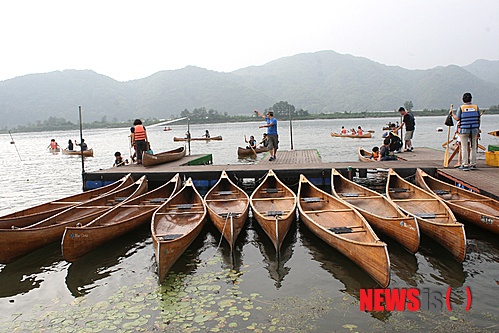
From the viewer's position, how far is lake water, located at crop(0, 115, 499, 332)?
5.12m

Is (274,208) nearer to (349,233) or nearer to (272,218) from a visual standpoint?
(272,218)

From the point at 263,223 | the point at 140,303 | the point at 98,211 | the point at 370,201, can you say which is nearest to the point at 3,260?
the point at 98,211

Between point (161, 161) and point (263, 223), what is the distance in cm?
845

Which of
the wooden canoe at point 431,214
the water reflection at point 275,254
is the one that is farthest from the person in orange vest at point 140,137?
the wooden canoe at point 431,214

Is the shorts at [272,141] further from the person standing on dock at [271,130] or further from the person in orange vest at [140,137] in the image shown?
the person in orange vest at [140,137]

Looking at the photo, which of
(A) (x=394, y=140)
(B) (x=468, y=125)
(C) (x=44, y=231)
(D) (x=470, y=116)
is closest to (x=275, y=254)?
(C) (x=44, y=231)

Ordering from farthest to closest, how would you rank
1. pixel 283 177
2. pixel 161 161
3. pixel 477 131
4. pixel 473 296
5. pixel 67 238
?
1. pixel 161 161
2. pixel 283 177
3. pixel 477 131
4. pixel 67 238
5. pixel 473 296

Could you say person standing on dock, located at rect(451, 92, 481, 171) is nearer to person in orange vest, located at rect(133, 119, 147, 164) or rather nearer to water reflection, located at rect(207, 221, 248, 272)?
water reflection, located at rect(207, 221, 248, 272)

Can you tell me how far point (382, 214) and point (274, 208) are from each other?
7.91 feet

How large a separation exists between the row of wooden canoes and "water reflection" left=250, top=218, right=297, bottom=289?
16.3 inches

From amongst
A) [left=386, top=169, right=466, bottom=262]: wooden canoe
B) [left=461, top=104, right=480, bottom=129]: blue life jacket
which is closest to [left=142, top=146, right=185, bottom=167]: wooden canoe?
[left=386, top=169, right=466, bottom=262]: wooden canoe

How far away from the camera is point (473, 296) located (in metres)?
5.61

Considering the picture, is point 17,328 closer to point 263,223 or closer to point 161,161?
point 263,223

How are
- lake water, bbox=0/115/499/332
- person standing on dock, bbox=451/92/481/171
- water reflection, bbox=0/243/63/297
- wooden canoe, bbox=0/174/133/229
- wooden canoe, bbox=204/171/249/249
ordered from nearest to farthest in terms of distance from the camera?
lake water, bbox=0/115/499/332, water reflection, bbox=0/243/63/297, wooden canoe, bbox=204/171/249/249, wooden canoe, bbox=0/174/133/229, person standing on dock, bbox=451/92/481/171
